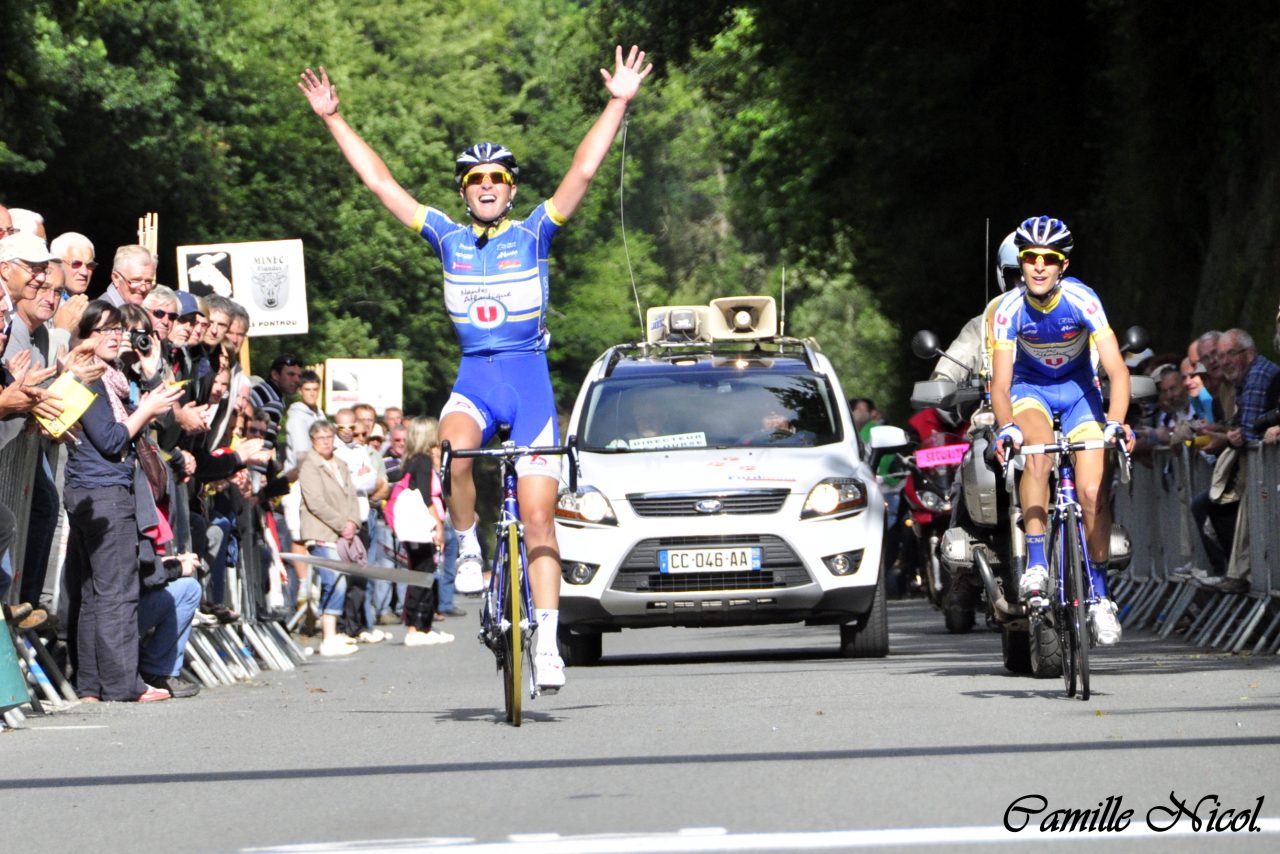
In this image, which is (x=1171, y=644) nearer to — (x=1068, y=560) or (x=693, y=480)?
(x=693, y=480)

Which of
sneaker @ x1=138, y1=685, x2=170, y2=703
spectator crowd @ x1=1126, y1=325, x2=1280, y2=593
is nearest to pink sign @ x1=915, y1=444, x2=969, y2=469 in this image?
spectator crowd @ x1=1126, y1=325, x2=1280, y2=593

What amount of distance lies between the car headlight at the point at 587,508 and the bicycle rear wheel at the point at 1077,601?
14.0 feet

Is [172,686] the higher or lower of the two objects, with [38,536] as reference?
lower

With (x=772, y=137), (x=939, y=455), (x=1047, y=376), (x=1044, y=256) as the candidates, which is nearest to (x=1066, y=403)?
(x=1047, y=376)

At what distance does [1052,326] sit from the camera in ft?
39.3

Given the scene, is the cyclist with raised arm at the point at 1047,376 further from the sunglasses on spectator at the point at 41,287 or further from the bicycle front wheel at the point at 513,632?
the sunglasses on spectator at the point at 41,287

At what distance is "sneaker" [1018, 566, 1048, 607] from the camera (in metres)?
11.7

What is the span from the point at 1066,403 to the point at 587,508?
3920mm

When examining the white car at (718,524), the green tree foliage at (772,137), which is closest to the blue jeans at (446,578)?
the green tree foliage at (772,137)

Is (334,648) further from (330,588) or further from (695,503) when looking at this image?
(695,503)

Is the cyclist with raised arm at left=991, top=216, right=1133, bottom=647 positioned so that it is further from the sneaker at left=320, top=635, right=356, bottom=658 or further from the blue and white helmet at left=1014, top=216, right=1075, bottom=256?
the sneaker at left=320, top=635, right=356, bottom=658

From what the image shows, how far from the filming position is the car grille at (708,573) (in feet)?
49.5

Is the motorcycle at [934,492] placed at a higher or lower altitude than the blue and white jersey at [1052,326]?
lower

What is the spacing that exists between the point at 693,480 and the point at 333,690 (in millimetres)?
2402
